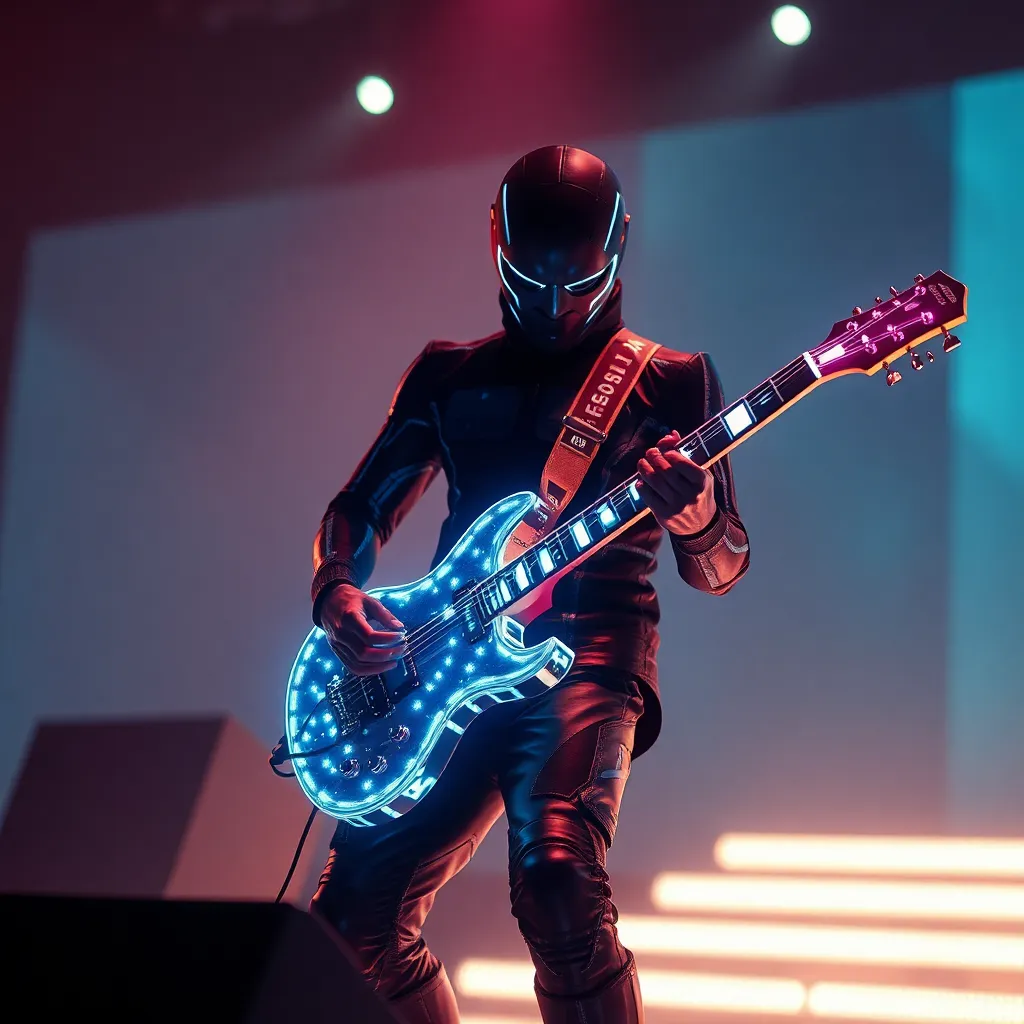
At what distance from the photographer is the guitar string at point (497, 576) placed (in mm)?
1994

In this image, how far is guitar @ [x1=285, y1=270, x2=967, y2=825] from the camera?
6.51 ft

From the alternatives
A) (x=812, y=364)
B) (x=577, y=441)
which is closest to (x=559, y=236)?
(x=577, y=441)

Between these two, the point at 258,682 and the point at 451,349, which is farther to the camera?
the point at 258,682

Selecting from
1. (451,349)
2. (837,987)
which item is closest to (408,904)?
(451,349)

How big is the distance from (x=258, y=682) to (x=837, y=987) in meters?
2.20

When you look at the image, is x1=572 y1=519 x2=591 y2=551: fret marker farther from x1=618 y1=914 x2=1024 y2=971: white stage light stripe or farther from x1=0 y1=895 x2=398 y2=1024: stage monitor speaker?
x1=618 y1=914 x2=1024 y2=971: white stage light stripe

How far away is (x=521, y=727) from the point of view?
78.5 inches

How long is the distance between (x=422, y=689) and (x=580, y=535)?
1.23ft

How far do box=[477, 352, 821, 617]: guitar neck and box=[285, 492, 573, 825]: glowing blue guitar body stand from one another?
2 centimetres

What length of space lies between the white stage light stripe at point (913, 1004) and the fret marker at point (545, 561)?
185 centimetres

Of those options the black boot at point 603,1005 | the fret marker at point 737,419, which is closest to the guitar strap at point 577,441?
the fret marker at point 737,419

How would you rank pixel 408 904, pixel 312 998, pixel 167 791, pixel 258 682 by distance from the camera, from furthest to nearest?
pixel 258 682 < pixel 167 791 < pixel 408 904 < pixel 312 998

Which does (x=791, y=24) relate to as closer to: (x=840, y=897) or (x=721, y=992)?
(x=840, y=897)

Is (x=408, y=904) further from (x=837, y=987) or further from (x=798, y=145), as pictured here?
(x=798, y=145)
